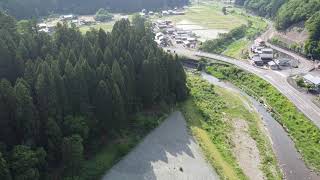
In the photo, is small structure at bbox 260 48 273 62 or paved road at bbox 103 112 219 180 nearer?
paved road at bbox 103 112 219 180

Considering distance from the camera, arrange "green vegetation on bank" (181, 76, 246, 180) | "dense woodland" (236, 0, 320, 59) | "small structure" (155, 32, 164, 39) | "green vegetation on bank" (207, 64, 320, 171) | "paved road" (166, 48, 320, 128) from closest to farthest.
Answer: "green vegetation on bank" (181, 76, 246, 180) < "green vegetation on bank" (207, 64, 320, 171) < "paved road" (166, 48, 320, 128) < "dense woodland" (236, 0, 320, 59) < "small structure" (155, 32, 164, 39)

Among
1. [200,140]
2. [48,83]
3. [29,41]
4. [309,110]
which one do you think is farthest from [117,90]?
[309,110]

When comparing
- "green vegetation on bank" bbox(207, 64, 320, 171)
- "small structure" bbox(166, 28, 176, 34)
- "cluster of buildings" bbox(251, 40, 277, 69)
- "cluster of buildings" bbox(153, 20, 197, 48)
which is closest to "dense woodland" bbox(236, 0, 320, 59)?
"cluster of buildings" bbox(251, 40, 277, 69)

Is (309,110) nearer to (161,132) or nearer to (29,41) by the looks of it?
(161,132)

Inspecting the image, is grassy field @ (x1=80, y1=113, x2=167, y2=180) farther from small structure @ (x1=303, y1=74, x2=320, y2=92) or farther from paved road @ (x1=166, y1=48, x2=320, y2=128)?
small structure @ (x1=303, y1=74, x2=320, y2=92)

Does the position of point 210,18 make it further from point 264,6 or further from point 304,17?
point 304,17

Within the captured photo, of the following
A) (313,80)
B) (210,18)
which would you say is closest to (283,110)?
(313,80)
